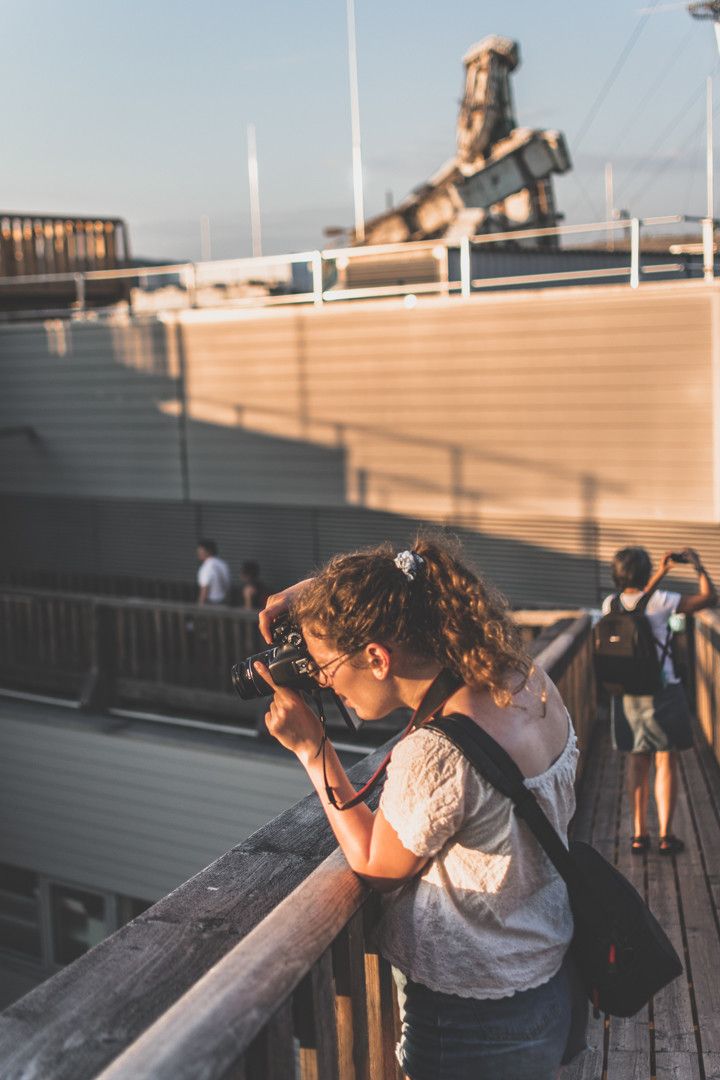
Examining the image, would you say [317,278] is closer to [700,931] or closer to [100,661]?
[100,661]

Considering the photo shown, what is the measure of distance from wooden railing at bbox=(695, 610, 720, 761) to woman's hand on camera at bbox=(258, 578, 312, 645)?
4.64 meters

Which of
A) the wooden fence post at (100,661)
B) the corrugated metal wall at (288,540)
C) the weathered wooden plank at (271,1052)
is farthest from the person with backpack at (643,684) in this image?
the wooden fence post at (100,661)

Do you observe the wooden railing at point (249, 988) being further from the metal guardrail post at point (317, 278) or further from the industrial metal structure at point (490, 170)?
the industrial metal structure at point (490, 170)

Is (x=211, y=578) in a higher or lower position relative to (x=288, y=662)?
lower

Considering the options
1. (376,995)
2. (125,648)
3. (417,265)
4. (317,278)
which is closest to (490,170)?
(417,265)

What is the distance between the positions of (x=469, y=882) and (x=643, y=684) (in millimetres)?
3186

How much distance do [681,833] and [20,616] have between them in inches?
364

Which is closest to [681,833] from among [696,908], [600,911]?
[696,908]

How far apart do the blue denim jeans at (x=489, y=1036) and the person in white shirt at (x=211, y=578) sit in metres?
10.7

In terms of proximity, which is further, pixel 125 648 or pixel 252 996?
pixel 125 648

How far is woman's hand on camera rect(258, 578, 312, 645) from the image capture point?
7.96 ft

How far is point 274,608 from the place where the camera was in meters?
2.50

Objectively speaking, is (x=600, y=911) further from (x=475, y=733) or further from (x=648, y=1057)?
(x=648, y=1057)

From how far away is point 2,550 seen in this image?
17.0 m
